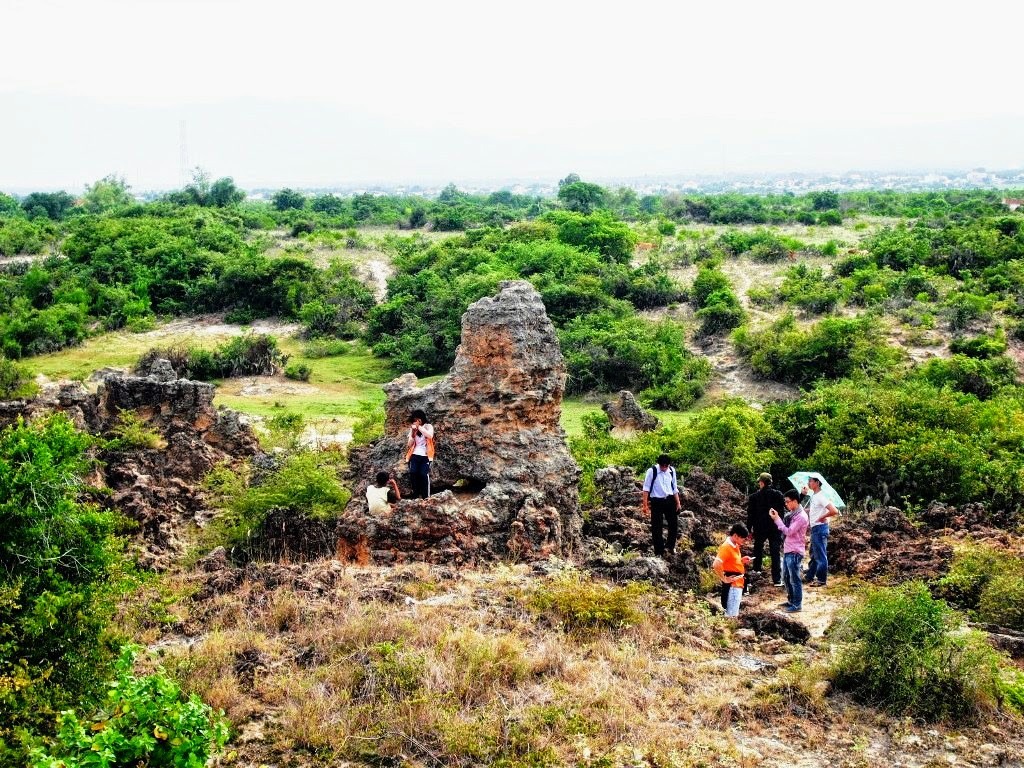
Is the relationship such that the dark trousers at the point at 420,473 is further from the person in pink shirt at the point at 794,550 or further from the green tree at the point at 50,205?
the green tree at the point at 50,205

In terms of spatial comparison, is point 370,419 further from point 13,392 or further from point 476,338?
point 13,392

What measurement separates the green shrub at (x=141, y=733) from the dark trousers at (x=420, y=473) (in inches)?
213

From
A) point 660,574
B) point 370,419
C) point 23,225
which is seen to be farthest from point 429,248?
point 660,574

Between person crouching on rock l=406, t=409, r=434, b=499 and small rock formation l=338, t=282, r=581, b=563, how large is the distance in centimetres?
29

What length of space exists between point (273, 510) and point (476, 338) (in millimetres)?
3093

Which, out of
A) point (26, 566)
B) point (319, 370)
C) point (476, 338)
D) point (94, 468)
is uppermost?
point (476, 338)

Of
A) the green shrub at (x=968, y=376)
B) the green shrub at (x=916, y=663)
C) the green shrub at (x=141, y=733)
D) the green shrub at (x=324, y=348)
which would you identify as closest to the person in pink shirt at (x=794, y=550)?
the green shrub at (x=916, y=663)

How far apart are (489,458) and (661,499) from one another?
2.03m

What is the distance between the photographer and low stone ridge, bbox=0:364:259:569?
12945mm

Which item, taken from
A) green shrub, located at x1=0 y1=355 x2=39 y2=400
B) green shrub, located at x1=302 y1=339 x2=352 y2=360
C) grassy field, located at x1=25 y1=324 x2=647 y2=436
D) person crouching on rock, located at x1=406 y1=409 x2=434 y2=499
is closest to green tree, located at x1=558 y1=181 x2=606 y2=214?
green shrub, located at x1=302 y1=339 x2=352 y2=360

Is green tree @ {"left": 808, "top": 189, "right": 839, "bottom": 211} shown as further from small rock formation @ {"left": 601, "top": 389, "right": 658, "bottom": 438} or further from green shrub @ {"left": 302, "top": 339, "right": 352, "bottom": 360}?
small rock formation @ {"left": 601, "top": 389, "right": 658, "bottom": 438}

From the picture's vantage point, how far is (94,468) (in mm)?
13430

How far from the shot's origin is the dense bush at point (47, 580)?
5.99 metres

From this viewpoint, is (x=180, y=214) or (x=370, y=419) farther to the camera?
(x=180, y=214)
